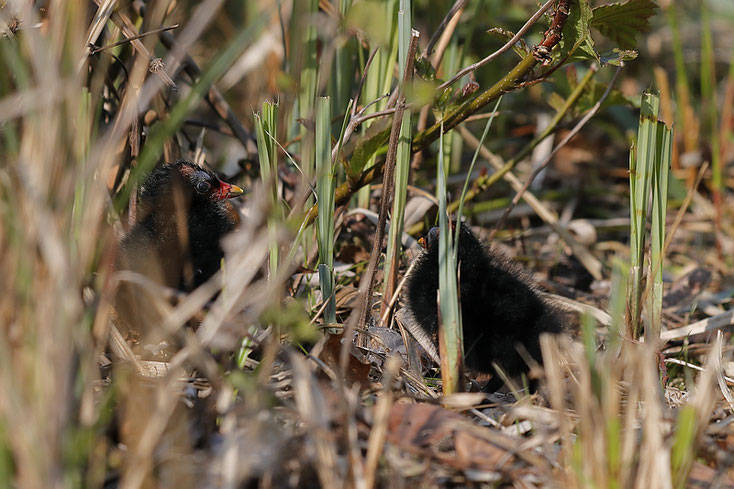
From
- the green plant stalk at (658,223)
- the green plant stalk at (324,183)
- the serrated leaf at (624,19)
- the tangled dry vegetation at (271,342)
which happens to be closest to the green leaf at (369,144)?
the tangled dry vegetation at (271,342)

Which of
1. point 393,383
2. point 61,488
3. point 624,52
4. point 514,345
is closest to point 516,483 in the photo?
point 393,383

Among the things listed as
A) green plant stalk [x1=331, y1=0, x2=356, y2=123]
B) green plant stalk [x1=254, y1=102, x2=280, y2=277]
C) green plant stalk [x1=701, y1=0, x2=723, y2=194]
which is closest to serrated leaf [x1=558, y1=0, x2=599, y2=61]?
green plant stalk [x1=254, y1=102, x2=280, y2=277]

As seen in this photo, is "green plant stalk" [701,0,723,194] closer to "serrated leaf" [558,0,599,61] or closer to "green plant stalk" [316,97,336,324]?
"serrated leaf" [558,0,599,61]

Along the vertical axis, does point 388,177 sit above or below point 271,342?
above

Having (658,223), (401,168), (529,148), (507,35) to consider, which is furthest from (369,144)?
(529,148)

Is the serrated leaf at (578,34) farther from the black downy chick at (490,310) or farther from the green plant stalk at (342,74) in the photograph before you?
the green plant stalk at (342,74)

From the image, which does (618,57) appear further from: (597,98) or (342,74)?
(342,74)

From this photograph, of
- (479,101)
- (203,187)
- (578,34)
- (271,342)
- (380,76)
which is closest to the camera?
(271,342)
